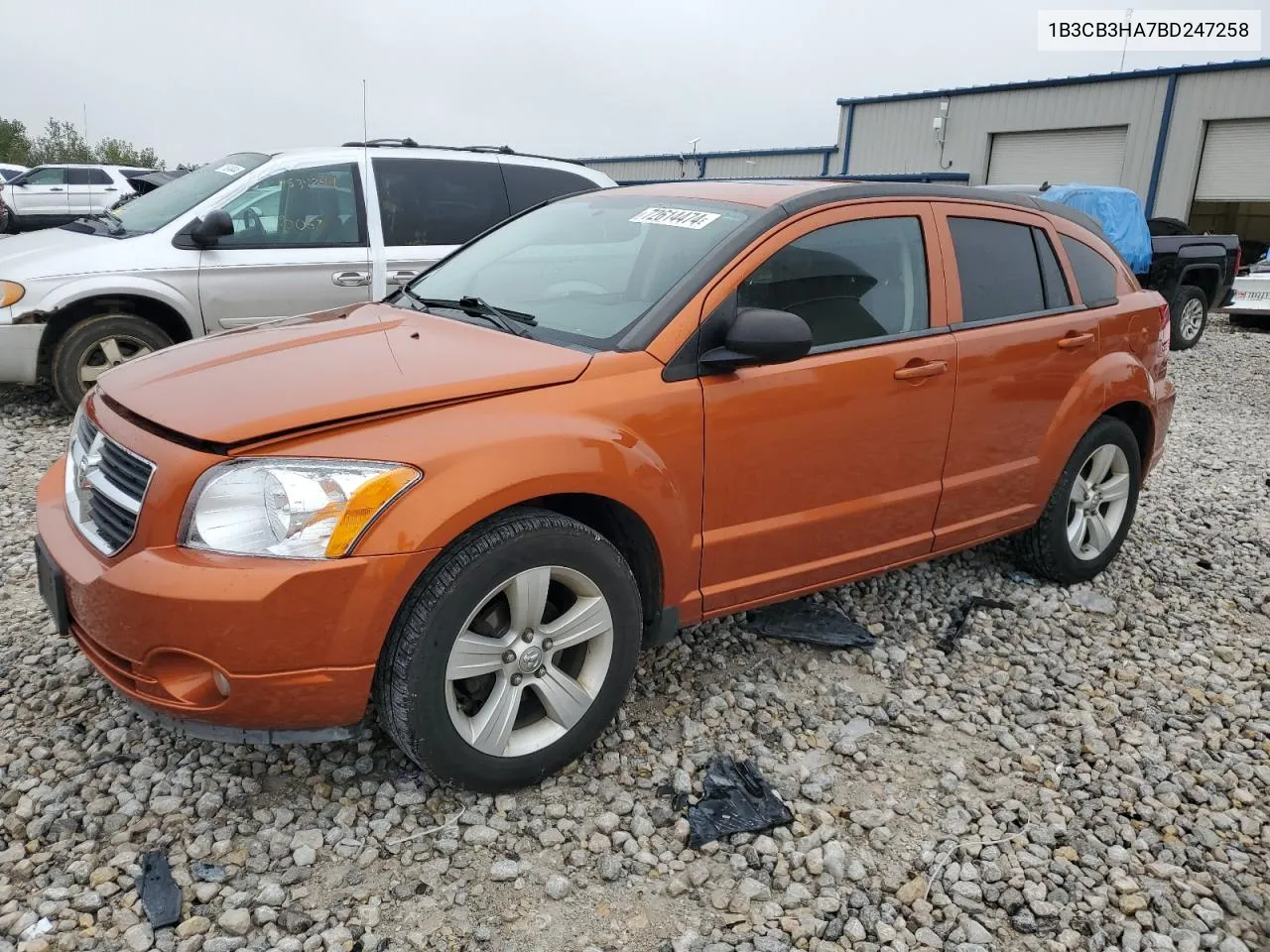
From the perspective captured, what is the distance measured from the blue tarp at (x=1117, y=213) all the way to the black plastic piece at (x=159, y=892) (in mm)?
10999

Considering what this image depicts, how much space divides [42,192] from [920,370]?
63.7 ft

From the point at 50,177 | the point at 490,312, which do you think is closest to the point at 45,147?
the point at 50,177

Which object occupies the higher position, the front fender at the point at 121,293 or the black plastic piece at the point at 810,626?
the front fender at the point at 121,293

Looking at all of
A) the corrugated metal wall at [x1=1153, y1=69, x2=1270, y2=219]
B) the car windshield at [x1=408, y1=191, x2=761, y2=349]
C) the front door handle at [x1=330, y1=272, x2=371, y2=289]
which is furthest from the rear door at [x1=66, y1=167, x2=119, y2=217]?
the corrugated metal wall at [x1=1153, y1=69, x2=1270, y2=219]

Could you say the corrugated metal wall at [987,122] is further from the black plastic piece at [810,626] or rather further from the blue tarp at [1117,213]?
the black plastic piece at [810,626]

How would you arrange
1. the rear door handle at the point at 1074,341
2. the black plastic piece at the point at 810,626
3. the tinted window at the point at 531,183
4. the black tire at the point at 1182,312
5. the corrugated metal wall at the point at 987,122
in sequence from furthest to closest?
the corrugated metal wall at the point at 987,122, the black tire at the point at 1182,312, the tinted window at the point at 531,183, the rear door handle at the point at 1074,341, the black plastic piece at the point at 810,626

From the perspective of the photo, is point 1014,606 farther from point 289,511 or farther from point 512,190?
point 512,190

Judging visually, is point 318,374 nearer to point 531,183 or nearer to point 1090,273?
point 1090,273

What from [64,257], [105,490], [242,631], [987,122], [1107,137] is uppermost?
[987,122]

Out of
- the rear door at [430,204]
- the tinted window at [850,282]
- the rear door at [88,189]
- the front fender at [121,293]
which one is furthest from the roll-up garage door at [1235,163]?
the rear door at [88,189]

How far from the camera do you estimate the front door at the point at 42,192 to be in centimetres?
1745

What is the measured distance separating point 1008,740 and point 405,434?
222 cm

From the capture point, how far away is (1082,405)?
404 cm

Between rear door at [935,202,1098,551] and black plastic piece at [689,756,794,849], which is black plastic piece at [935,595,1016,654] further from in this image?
black plastic piece at [689,756,794,849]
